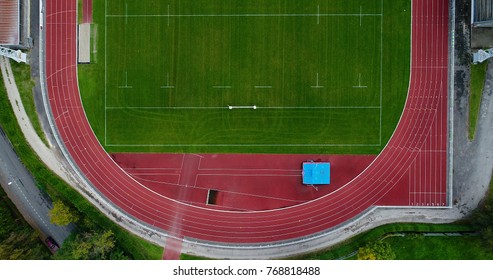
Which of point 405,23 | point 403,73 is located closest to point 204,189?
point 403,73

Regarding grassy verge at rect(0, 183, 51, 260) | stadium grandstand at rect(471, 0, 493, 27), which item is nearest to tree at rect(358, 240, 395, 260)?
stadium grandstand at rect(471, 0, 493, 27)

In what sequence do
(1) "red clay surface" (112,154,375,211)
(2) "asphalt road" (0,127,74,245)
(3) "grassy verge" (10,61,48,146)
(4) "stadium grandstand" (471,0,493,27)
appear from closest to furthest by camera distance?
1. (4) "stadium grandstand" (471,0,493,27)
2. (3) "grassy verge" (10,61,48,146)
3. (1) "red clay surface" (112,154,375,211)
4. (2) "asphalt road" (0,127,74,245)

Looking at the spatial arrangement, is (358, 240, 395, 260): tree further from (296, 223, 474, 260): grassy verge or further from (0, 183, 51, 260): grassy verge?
(0, 183, 51, 260): grassy verge

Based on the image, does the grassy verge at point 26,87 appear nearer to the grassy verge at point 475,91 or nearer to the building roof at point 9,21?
the building roof at point 9,21

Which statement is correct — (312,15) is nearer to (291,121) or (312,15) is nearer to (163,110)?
(291,121)

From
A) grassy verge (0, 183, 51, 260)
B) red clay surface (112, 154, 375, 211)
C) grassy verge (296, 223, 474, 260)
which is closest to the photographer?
grassy verge (0, 183, 51, 260)

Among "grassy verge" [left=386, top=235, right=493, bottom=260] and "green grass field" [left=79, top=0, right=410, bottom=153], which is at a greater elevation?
"green grass field" [left=79, top=0, right=410, bottom=153]

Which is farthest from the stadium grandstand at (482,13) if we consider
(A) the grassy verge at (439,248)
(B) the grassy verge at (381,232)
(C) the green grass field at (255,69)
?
(A) the grassy verge at (439,248)
